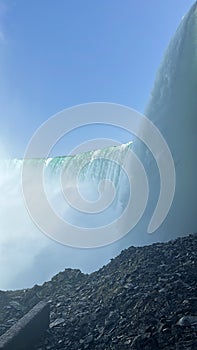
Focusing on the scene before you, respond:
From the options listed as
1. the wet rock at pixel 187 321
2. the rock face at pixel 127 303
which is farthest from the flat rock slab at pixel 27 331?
the wet rock at pixel 187 321

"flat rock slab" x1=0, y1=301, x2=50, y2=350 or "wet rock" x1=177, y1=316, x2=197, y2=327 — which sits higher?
"flat rock slab" x1=0, y1=301, x2=50, y2=350

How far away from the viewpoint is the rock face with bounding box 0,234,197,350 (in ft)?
13.6

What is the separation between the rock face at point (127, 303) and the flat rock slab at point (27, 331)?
0.12 metres

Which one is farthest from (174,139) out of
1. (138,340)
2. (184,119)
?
(138,340)

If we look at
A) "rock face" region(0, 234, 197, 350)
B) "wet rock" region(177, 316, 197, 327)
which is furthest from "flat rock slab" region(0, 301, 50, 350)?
"wet rock" region(177, 316, 197, 327)

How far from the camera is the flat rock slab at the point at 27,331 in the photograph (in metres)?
4.56

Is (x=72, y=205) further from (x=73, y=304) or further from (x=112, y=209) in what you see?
(x=73, y=304)

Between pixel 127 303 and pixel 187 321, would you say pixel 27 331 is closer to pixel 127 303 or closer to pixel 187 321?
pixel 127 303

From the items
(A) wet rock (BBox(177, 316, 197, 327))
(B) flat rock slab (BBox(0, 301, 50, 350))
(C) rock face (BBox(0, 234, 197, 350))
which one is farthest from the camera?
(B) flat rock slab (BBox(0, 301, 50, 350))

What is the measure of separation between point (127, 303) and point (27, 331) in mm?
1430

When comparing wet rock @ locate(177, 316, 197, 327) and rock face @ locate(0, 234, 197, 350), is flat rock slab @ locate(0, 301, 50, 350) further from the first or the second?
wet rock @ locate(177, 316, 197, 327)

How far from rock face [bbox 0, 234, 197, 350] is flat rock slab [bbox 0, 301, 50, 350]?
4.8 inches

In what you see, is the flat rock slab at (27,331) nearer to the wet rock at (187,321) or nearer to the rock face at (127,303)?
the rock face at (127,303)

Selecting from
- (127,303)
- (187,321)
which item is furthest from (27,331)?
(187,321)
